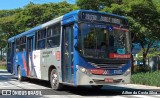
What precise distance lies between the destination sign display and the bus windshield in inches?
10.4

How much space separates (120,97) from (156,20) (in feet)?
40.9

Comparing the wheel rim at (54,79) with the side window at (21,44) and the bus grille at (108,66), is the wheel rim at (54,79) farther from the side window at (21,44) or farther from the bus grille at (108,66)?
the side window at (21,44)

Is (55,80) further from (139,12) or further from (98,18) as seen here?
(139,12)

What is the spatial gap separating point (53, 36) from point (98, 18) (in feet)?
8.99

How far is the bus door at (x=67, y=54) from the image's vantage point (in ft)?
45.1

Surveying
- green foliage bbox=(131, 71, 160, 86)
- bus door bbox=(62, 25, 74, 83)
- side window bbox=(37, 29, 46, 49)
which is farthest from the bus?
green foliage bbox=(131, 71, 160, 86)

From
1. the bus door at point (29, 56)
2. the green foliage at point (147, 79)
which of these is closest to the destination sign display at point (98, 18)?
the green foliage at point (147, 79)

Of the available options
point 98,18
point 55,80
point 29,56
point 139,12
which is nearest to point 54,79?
point 55,80

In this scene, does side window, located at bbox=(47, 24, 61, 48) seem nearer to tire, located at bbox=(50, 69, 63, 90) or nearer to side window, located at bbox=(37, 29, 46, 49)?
side window, located at bbox=(37, 29, 46, 49)

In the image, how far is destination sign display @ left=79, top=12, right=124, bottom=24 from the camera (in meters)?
13.5

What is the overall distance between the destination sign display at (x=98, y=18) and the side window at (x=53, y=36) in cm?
186

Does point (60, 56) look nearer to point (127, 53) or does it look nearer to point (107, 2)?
point (127, 53)

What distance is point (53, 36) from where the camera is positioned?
1563cm

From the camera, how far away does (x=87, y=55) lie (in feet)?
43.0
